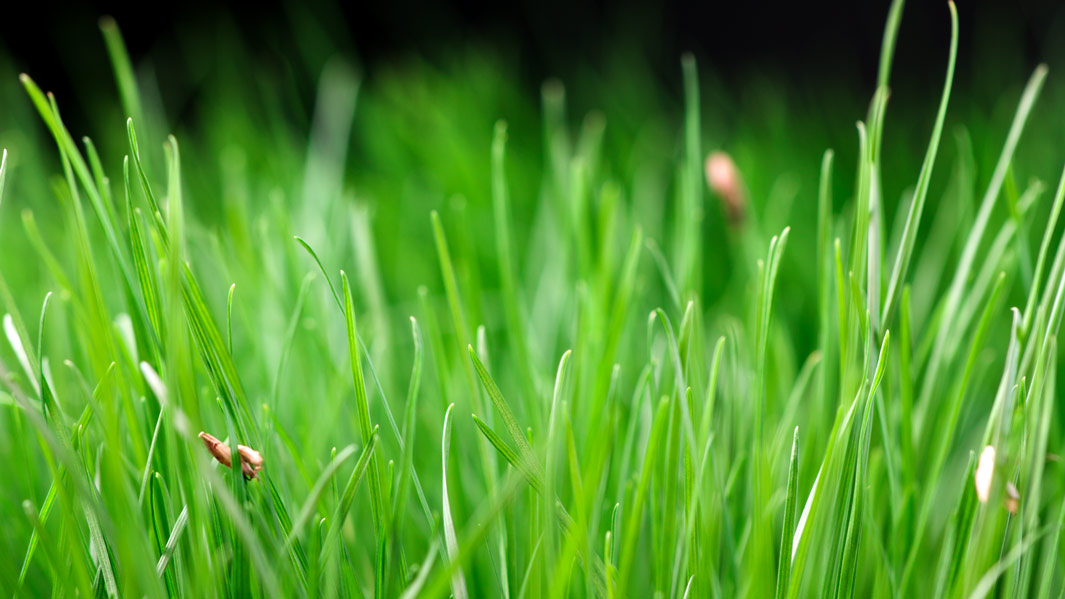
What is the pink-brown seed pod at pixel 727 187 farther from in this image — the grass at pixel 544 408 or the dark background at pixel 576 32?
the dark background at pixel 576 32

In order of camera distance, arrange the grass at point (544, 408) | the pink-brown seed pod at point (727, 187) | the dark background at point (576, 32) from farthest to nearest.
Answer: the dark background at point (576, 32), the pink-brown seed pod at point (727, 187), the grass at point (544, 408)

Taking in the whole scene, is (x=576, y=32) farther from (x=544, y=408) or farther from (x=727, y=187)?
(x=544, y=408)

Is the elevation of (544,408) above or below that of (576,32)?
below

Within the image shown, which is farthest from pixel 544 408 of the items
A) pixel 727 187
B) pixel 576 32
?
pixel 576 32

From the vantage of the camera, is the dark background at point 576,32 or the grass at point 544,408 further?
the dark background at point 576,32

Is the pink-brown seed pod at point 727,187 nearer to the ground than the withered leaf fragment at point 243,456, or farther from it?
Answer: farther from it

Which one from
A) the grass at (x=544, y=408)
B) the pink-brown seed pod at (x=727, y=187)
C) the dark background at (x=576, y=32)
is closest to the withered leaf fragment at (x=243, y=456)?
the grass at (x=544, y=408)

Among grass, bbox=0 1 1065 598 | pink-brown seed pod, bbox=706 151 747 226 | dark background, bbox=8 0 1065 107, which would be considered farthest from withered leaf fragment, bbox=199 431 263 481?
dark background, bbox=8 0 1065 107
